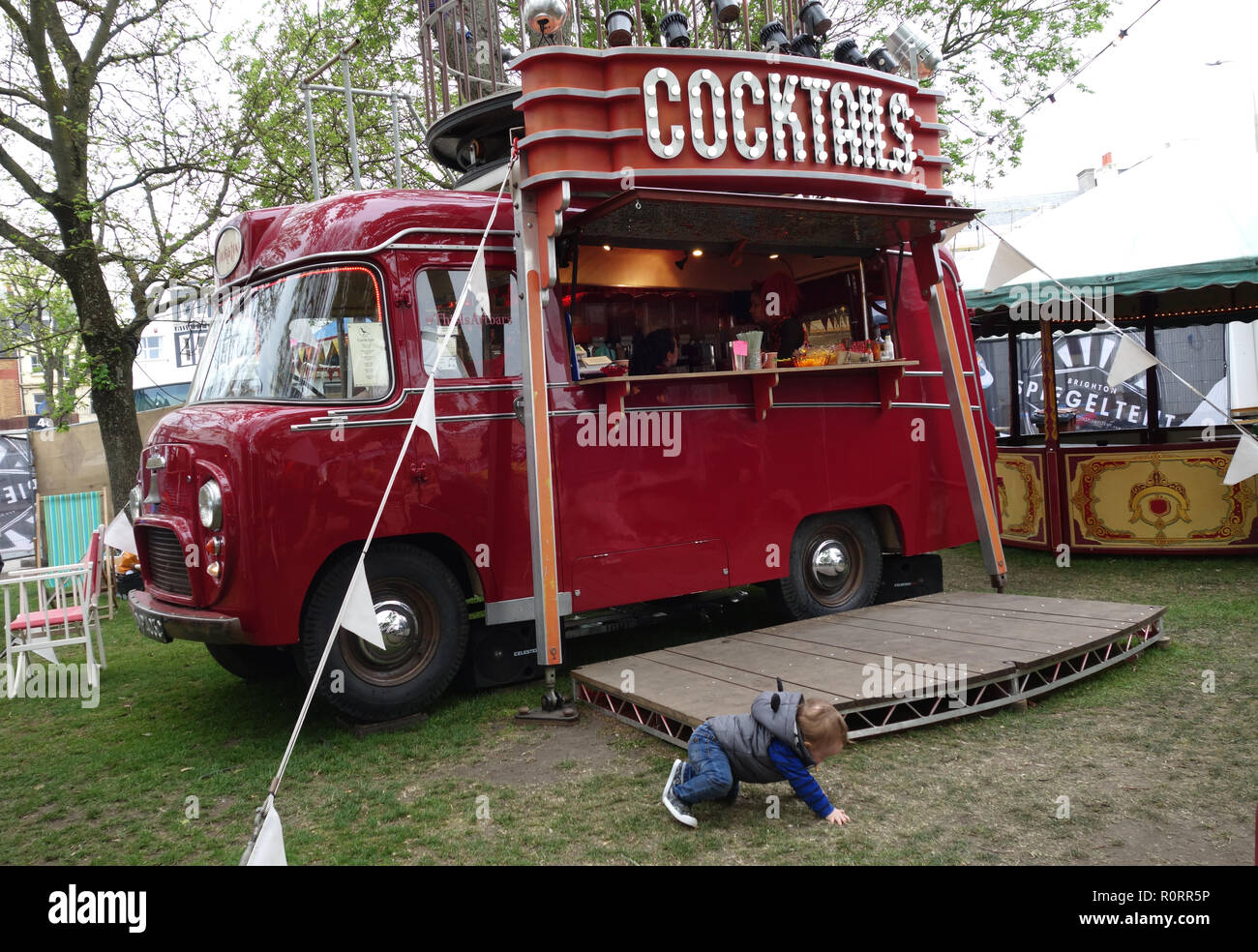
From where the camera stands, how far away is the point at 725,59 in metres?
6.11

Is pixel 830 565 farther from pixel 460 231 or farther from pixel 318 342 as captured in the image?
pixel 318 342

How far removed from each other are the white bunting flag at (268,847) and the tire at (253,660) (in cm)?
386

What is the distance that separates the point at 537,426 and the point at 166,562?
2424mm

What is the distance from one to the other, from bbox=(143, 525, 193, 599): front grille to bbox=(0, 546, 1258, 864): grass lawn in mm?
996

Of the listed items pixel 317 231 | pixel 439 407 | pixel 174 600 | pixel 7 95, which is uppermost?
pixel 7 95

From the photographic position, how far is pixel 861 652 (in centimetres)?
Result: 597

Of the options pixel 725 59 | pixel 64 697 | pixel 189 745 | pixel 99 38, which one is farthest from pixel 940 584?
pixel 99 38

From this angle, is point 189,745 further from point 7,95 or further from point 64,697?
point 7,95

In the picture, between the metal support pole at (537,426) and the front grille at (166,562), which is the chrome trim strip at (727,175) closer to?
the metal support pole at (537,426)

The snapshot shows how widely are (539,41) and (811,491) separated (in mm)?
3764

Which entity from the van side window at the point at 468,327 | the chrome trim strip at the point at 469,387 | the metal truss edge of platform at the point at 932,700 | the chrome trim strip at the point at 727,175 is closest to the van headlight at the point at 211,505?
the chrome trim strip at the point at 469,387

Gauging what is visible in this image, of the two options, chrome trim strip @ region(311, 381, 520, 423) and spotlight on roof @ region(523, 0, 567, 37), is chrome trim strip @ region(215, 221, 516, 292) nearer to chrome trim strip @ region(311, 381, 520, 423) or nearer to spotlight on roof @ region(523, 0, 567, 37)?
chrome trim strip @ region(311, 381, 520, 423)

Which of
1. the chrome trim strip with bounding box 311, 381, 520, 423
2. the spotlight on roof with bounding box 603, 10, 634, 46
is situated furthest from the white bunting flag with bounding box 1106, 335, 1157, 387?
the chrome trim strip with bounding box 311, 381, 520, 423

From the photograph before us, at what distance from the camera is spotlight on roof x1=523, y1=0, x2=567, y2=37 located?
592 cm
